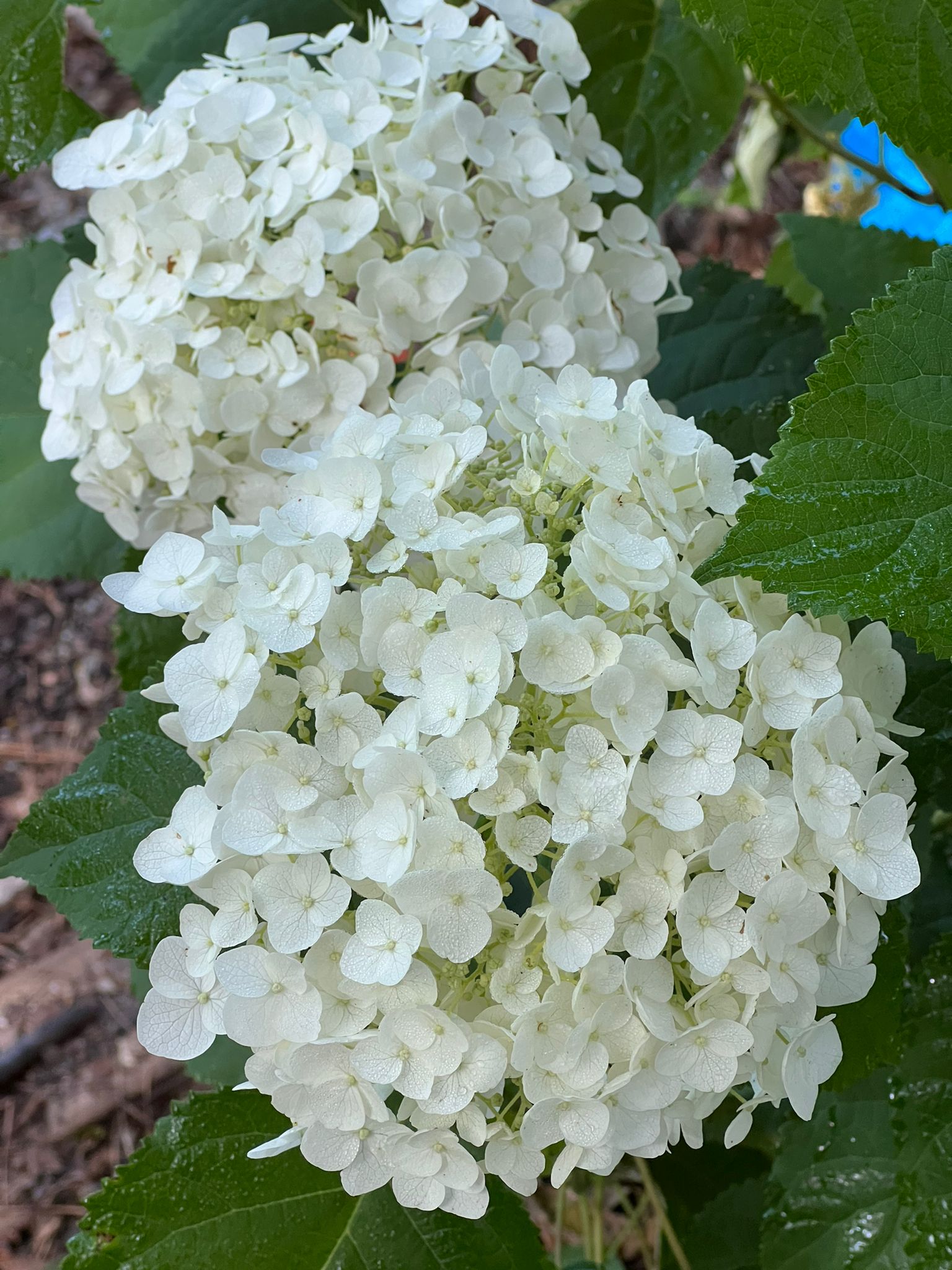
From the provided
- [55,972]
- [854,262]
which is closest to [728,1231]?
[854,262]

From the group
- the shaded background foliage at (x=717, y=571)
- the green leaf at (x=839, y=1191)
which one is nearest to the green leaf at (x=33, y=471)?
the shaded background foliage at (x=717, y=571)

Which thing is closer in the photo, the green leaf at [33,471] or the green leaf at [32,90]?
the green leaf at [32,90]

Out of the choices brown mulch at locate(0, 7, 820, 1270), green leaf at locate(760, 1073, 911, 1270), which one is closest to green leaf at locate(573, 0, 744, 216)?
green leaf at locate(760, 1073, 911, 1270)

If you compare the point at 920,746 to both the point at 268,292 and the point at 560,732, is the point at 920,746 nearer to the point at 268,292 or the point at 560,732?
the point at 560,732

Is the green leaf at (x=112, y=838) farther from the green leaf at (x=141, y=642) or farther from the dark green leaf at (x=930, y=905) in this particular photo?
the dark green leaf at (x=930, y=905)

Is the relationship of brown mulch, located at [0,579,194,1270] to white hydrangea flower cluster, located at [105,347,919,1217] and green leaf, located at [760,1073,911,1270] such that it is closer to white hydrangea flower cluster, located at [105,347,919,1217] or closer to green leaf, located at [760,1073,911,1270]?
Answer: green leaf, located at [760,1073,911,1270]

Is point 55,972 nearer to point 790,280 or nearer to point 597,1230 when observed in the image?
point 597,1230
